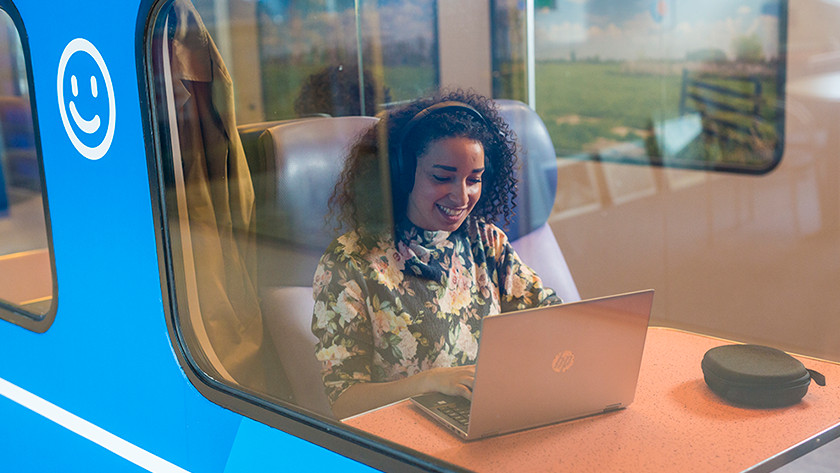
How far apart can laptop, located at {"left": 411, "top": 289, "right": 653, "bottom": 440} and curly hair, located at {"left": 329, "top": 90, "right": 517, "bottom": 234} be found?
20.8 inches

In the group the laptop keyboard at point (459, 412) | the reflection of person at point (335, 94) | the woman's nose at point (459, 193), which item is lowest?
the laptop keyboard at point (459, 412)

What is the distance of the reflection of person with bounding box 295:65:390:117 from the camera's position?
84.1 inches

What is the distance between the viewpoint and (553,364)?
1170 millimetres

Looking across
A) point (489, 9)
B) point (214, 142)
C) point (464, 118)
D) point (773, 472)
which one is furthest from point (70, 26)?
point (489, 9)

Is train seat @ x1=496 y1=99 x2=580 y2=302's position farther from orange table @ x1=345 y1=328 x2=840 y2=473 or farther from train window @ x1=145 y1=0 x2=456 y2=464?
orange table @ x1=345 y1=328 x2=840 y2=473

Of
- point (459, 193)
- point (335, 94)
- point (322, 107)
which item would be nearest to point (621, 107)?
point (335, 94)

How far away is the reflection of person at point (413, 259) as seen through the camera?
61.3 inches

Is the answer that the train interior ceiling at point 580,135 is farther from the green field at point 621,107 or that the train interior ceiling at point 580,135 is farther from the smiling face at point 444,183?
the smiling face at point 444,183

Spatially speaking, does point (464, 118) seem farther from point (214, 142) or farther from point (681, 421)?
point (681, 421)

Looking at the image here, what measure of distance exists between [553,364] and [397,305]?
52 centimetres

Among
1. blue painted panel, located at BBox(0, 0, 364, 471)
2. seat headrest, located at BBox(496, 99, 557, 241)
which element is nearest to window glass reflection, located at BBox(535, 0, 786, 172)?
seat headrest, located at BBox(496, 99, 557, 241)

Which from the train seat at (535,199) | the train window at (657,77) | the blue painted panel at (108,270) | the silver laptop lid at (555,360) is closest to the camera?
the silver laptop lid at (555,360)

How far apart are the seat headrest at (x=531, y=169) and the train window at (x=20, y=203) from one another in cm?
123

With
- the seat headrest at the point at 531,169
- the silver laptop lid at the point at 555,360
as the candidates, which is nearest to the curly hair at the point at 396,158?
the seat headrest at the point at 531,169
